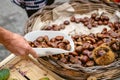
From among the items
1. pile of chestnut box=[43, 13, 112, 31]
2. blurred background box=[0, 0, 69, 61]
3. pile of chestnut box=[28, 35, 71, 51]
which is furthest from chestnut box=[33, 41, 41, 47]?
blurred background box=[0, 0, 69, 61]

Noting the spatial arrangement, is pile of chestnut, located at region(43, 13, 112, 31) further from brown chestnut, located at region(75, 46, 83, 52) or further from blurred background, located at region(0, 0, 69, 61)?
blurred background, located at region(0, 0, 69, 61)

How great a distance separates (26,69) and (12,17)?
0.79 m

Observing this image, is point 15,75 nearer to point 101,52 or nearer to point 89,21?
point 101,52

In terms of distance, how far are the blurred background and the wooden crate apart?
21.1 inches

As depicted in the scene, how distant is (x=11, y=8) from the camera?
2172mm

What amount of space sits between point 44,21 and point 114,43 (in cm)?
47

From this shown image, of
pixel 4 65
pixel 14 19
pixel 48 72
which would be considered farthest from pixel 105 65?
pixel 14 19

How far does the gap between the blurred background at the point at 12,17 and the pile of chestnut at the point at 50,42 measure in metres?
0.53

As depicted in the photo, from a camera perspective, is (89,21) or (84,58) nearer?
(84,58)

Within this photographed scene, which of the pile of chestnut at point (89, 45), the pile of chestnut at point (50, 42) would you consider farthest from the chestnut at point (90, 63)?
the pile of chestnut at point (50, 42)

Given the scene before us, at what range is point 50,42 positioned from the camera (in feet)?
4.66

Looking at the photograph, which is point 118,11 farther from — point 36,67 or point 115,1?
point 36,67

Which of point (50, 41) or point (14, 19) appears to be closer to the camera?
point (50, 41)

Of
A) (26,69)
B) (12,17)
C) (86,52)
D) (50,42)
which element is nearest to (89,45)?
(86,52)
